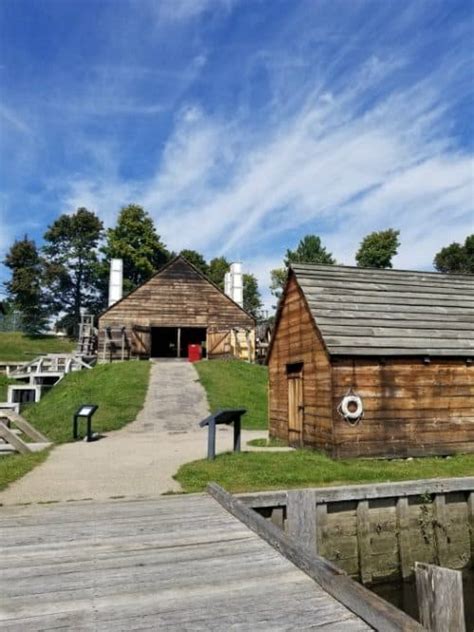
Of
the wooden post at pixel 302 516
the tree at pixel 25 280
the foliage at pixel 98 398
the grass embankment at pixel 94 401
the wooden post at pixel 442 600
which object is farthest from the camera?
the tree at pixel 25 280

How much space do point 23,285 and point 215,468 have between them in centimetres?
6280

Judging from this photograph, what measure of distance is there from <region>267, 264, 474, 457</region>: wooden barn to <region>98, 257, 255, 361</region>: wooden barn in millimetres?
19444

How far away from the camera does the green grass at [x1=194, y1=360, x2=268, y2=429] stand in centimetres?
2130

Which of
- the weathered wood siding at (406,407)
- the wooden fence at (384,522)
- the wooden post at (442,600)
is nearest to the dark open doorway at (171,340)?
the weathered wood siding at (406,407)

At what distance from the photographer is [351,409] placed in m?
11.4

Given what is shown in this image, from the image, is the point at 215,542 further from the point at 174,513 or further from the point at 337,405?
the point at 337,405

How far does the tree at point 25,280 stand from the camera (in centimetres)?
6569

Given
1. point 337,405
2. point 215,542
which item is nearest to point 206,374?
point 337,405

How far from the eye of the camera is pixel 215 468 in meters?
9.52

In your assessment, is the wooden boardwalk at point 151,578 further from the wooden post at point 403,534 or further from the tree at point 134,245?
the tree at point 134,245

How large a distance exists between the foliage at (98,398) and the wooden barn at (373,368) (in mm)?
7468

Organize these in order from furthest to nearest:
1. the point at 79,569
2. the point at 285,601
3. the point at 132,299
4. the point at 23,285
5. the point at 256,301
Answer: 1. the point at 256,301
2. the point at 23,285
3. the point at 132,299
4. the point at 79,569
5. the point at 285,601

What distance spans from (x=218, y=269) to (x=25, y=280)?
31366mm

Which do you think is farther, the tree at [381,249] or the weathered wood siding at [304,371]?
the tree at [381,249]
